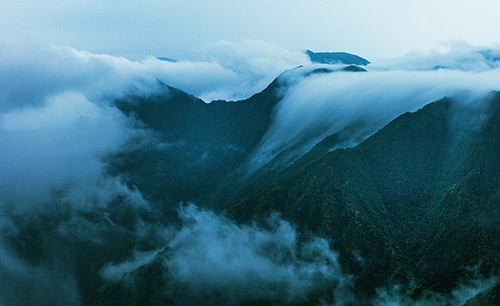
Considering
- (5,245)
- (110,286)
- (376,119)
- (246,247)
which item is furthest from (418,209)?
(5,245)

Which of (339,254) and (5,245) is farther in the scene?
(5,245)

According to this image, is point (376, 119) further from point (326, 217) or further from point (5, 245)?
point (5, 245)

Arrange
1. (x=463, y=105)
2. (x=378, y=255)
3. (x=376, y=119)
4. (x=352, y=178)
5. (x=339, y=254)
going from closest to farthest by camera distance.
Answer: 1. (x=378, y=255)
2. (x=339, y=254)
3. (x=352, y=178)
4. (x=463, y=105)
5. (x=376, y=119)

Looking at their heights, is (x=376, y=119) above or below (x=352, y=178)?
above

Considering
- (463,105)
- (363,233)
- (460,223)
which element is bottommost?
(363,233)

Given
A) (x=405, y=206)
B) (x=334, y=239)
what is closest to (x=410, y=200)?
(x=405, y=206)

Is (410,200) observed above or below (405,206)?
above

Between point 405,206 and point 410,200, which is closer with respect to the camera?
point 405,206

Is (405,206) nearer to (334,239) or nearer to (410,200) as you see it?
(410,200)

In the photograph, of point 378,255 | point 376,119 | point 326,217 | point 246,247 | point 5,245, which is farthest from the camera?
point 376,119

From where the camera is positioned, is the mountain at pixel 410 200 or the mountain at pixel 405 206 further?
the mountain at pixel 410 200

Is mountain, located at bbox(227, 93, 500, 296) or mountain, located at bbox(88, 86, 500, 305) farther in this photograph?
mountain, located at bbox(227, 93, 500, 296)
